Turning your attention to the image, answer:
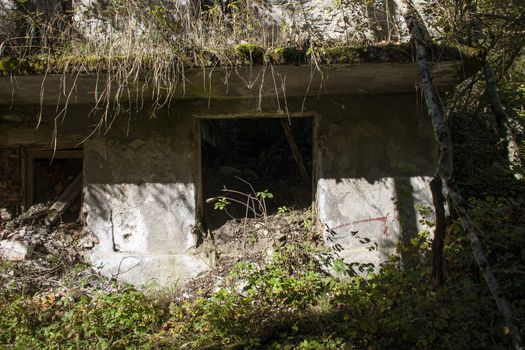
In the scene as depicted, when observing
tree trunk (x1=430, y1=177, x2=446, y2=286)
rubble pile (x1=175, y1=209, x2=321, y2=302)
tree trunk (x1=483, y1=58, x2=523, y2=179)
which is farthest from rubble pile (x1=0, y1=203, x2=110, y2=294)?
tree trunk (x1=483, y1=58, x2=523, y2=179)

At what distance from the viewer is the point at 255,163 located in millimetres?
7445

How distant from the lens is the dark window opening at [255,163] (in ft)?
20.0

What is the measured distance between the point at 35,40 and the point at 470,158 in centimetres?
480

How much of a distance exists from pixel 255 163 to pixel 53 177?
276cm

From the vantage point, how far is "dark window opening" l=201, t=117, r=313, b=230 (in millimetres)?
6102

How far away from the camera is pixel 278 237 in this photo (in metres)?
5.38

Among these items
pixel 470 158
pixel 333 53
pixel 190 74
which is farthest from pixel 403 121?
pixel 190 74

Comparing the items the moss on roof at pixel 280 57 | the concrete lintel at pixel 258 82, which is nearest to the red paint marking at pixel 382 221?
the concrete lintel at pixel 258 82

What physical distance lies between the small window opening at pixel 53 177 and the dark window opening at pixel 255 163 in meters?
1.53

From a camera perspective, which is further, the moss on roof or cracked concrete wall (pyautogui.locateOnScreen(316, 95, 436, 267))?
cracked concrete wall (pyautogui.locateOnScreen(316, 95, 436, 267))

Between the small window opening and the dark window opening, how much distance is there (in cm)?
153

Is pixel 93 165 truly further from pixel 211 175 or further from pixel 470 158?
pixel 470 158

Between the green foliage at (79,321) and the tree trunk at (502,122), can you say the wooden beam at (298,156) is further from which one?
the green foliage at (79,321)

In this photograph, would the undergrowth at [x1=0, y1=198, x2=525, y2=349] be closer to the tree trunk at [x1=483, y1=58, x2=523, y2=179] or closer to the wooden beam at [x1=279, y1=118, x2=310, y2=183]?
the tree trunk at [x1=483, y1=58, x2=523, y2=179]
